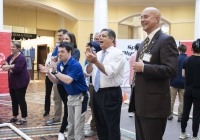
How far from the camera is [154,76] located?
7.06ft

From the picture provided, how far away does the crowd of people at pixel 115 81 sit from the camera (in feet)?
7.24

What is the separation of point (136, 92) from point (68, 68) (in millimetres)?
1335

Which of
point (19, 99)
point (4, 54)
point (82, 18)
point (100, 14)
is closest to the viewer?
point (19, 99)

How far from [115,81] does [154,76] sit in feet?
3.25

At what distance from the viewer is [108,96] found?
3096 mm

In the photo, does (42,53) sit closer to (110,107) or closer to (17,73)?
(17,73)

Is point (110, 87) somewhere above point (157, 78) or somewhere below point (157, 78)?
below

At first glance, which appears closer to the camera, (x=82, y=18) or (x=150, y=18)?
(x=150, y=18)

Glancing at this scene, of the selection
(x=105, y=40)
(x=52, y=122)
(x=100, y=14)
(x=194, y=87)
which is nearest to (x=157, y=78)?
(x=105, y=40)

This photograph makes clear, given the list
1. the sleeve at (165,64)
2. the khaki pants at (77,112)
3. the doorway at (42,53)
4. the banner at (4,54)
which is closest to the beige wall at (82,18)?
the doorway at (42,53)

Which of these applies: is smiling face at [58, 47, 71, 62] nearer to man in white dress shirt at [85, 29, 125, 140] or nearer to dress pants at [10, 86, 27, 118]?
man in white dress shirt at [85, 29, 125, 140]

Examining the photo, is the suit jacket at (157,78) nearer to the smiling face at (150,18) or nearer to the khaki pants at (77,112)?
the smiling face at (150,18)

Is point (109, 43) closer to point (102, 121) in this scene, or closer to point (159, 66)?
point (102, 121)

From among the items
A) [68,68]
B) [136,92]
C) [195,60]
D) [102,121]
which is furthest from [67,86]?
[195,60]
